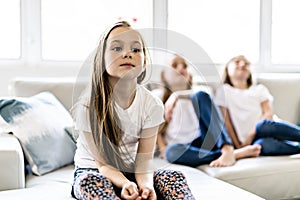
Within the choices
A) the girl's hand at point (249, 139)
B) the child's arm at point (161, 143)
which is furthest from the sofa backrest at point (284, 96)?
the child's arm at point (161, 143)

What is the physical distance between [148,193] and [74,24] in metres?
1.98

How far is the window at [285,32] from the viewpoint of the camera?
Answer: 12.8ft

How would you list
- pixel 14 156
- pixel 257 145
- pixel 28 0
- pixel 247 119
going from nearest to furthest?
pixel 14 156
pixel 257 145
pixel 247 119
pixel 28 0

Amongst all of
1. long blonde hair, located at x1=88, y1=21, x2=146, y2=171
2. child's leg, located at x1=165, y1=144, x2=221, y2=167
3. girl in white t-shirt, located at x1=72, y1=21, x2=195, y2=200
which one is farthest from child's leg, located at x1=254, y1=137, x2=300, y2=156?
long blonde hair, located at x1=88, y1=21, x2=146, y2=171

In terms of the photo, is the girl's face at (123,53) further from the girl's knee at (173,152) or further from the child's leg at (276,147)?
the child's leg at (276,147)

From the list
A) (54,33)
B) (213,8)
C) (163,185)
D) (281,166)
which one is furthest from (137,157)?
(213,8)

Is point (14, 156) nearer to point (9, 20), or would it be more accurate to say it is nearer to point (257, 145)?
point (257, 145)

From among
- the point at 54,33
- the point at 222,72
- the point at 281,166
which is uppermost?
the point at 54,33

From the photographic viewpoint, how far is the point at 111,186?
1794 millimetres

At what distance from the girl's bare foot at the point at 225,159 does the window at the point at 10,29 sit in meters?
1.55

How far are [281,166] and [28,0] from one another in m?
1.89

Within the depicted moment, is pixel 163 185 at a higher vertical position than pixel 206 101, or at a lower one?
lower

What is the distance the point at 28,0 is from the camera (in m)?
3.37

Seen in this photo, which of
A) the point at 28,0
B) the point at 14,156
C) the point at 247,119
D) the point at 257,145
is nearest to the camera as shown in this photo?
the point at 14,156
